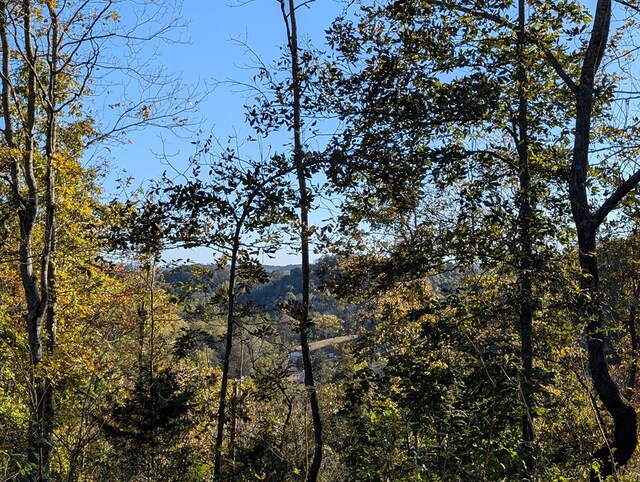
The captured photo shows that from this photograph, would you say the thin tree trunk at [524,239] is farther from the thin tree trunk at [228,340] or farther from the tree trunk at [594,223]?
the thin tree trunk at [228,340]

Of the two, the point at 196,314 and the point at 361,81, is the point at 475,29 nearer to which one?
the point at 361,81

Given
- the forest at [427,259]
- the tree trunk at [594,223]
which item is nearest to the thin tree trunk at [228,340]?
the forest at [427,259]

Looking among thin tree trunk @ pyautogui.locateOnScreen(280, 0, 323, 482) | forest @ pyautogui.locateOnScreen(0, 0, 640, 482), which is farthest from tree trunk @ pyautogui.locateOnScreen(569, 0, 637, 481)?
thin tree trunk @ pyautogui.locateOnScreen(280, 0, 323, 482)

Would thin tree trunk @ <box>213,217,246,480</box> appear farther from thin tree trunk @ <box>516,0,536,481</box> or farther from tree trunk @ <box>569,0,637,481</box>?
tree trunk @ <box>569,0,637,481</box>

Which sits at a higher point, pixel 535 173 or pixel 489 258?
pixel 535 173

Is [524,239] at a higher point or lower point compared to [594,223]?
lower

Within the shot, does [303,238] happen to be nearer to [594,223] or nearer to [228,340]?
[228,340]

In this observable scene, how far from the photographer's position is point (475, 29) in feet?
18.3

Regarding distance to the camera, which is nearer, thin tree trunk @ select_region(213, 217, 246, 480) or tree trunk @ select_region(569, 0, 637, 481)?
thin tree trunk @ select_region(213, 217, 246, 480)

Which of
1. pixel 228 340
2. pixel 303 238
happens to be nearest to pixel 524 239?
pixel 303 238

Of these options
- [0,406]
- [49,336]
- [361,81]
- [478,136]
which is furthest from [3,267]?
[478,136]

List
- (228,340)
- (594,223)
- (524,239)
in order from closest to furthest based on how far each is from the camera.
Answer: (228,340) < (524,239) < (594,223)

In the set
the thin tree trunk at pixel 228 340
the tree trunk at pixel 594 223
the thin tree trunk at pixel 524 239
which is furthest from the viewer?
the tree trunk at pixel 594 223

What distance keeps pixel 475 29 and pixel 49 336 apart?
10.1 m
